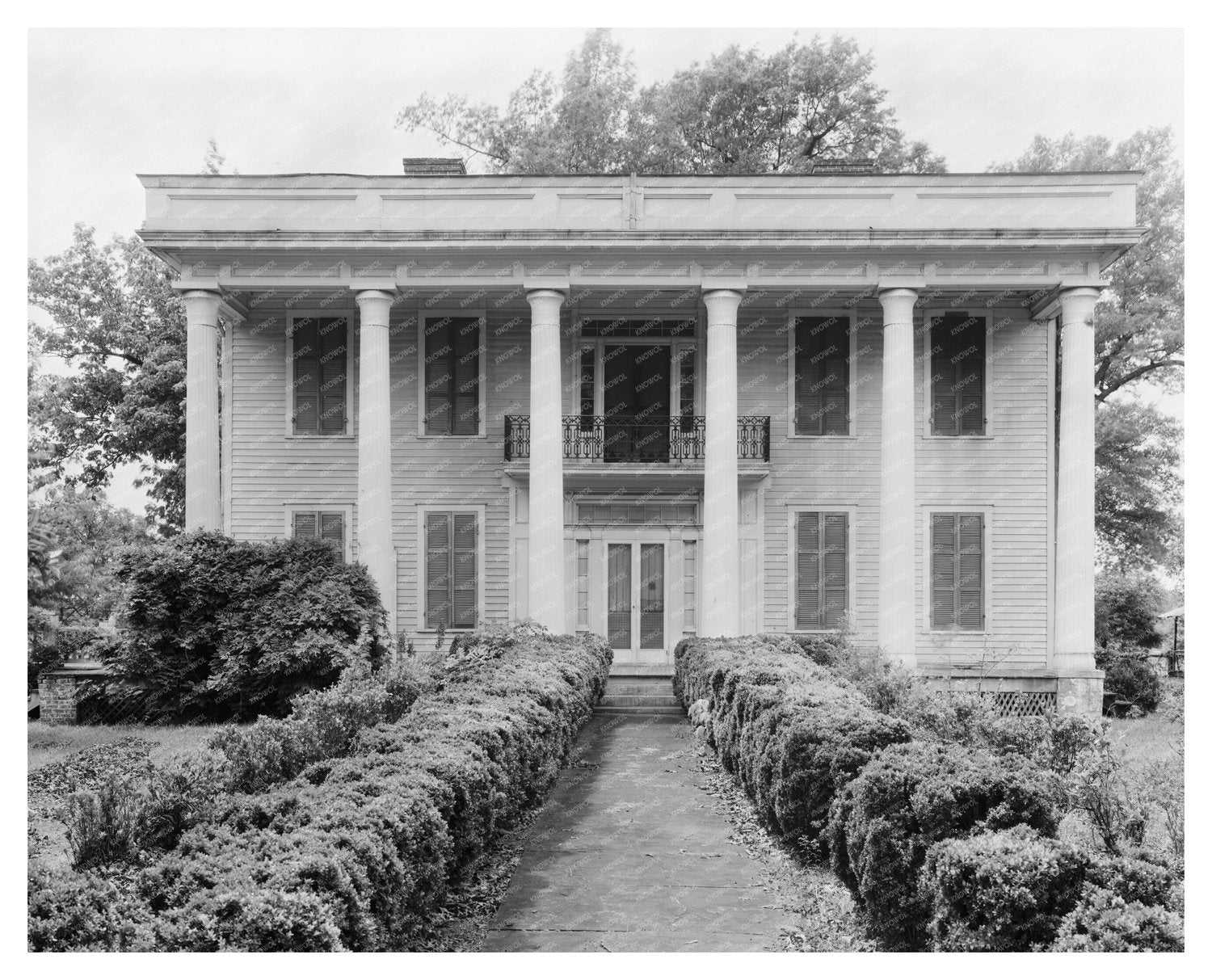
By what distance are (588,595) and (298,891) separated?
16.2 m

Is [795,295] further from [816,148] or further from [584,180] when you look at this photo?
[816,148]

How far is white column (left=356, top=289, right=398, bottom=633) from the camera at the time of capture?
18.9 m

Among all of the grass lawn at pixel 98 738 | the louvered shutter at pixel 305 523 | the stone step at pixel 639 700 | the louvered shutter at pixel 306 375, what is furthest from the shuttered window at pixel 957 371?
the grass lawn at pixel 98 738

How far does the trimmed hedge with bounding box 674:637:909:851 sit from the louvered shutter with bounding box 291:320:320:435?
10619 mm

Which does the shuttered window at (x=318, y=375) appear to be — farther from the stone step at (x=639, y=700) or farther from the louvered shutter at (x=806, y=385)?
the louvered shutter at (x=806, y=385)

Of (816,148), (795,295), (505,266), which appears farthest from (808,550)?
(816,148)

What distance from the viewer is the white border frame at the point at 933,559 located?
20656 mm

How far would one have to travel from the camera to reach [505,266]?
19.3 metres

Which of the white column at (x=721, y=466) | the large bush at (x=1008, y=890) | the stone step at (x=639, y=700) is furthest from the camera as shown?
the white column at (x=721, y=466)

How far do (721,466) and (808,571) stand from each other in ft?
10.9

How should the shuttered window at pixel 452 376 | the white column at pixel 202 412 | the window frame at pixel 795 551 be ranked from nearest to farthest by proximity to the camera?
the white column at pixel 202 412, the window frame at pixel 795 551, the shuttered window at pixel 452 376

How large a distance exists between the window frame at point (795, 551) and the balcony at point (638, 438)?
3.89 ft

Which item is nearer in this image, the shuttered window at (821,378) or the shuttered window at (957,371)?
the shuttered window at (957,371)

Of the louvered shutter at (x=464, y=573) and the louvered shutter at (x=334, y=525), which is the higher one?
the louvered shutter at (x=334, y=525)
